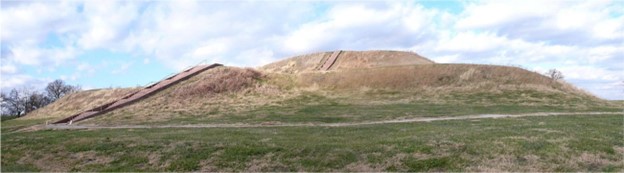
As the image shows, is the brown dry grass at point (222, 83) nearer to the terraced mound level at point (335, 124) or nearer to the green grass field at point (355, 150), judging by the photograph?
the terraced mound level at point (335, 124)

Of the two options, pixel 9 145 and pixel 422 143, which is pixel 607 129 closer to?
pixel 422 143

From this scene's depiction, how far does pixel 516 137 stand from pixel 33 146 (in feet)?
54.3

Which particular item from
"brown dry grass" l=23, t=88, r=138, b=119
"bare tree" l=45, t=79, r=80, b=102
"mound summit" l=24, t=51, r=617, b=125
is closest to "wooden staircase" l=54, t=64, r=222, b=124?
"mound summit" l=24, t=51, r=617, b=125

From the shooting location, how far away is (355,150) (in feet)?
47.1

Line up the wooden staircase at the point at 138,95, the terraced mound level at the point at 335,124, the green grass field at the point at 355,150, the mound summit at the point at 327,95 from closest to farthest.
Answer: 1. the green grass field at the point at 355,150
2. the terraced mound level at the point at 335,124
3. the mound summit at the point at 327,95
4. the wooden staircase at the point at 138,95

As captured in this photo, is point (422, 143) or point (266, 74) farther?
point (266, 74)

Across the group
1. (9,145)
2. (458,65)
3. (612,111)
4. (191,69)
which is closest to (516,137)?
(612,111)

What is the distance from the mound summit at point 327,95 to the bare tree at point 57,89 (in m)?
28.5

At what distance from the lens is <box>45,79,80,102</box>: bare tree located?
237 ft

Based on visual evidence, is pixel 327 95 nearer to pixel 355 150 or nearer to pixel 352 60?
pixel 352 60

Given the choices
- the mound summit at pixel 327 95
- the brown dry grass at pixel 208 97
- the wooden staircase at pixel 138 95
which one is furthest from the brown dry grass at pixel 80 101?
the brown dry grass at pixel 208 97

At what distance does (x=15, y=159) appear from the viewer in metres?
18.3

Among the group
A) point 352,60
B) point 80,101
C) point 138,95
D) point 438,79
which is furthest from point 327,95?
point 80,101

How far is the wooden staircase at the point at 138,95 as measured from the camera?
33225mm
